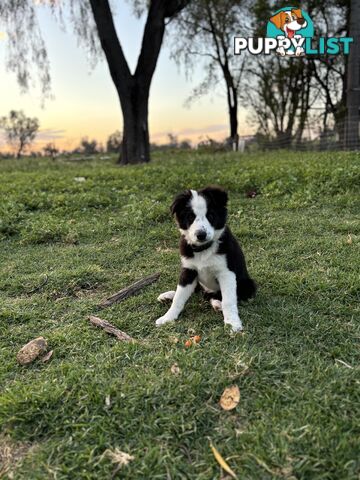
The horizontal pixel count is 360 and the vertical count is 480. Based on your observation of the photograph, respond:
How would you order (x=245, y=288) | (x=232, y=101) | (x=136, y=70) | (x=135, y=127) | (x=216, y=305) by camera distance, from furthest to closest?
(x=232, y=101) → (x=135, y=127) → (x=136, y=70) → (x=245, y=288) → (x=216, y=305)

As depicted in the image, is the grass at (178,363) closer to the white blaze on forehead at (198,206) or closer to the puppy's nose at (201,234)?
the puppy's nose at (201,234)

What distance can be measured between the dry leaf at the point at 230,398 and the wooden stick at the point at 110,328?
96 centimetres

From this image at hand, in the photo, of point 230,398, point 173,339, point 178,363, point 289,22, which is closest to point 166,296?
point 173,339

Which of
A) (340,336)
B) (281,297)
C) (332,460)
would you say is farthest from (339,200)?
(332,460)

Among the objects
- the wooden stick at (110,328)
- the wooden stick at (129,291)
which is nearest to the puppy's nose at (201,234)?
the wooden stick at (110,328)

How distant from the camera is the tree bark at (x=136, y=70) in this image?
47.7 feet

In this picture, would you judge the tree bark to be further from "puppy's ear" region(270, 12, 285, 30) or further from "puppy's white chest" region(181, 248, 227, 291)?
"puppy's white chest" region(181, 248, 227, 291)

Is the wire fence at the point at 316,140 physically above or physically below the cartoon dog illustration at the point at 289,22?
below

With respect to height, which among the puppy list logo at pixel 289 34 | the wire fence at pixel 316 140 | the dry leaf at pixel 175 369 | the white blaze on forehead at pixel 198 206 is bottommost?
the dry leaf at pixel 175 369

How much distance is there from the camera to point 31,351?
10.6 feet

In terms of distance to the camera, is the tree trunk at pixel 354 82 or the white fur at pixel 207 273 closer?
the white fur at pixel 207 273

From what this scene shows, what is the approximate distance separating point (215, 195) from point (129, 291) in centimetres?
131

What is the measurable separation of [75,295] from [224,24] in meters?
25.3

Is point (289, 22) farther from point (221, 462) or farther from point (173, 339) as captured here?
point (221, 462)
